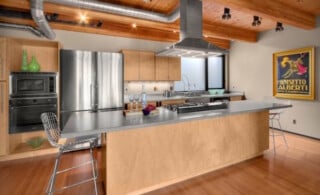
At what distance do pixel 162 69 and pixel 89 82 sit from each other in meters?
2.06

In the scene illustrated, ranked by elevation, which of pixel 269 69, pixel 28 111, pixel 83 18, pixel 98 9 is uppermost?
pixel 83 18

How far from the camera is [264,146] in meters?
3.26

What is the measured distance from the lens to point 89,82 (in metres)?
3.83

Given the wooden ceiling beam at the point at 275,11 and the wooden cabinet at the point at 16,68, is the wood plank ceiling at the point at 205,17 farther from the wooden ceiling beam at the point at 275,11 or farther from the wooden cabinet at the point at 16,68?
the wooden cabinet at the point at 16,68

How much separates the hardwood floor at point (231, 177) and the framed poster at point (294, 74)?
1.63 metres

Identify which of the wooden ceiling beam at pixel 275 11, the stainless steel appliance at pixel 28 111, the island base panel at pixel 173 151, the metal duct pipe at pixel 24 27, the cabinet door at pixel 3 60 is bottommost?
the island base panel at pixel 173 151

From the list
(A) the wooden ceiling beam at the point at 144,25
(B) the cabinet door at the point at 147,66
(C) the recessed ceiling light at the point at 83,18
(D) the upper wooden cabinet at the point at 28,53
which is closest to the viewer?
(A) the wooden ceiling beam at the point at 144,25

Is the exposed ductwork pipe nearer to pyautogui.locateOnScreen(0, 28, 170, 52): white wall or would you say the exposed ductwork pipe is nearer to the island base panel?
pyautogui.locateOnScreen(0, 28, 170, 52): white wall

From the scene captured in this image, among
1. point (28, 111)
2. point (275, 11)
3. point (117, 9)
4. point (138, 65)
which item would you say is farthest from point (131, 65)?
point (275, 11)

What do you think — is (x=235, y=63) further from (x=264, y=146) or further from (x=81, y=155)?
(x=81, y=155)

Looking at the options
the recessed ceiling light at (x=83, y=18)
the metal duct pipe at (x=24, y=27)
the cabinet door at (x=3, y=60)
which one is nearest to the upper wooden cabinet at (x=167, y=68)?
the recessed ceiling light at (x=83, y=18)

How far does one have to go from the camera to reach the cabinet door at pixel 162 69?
499cm

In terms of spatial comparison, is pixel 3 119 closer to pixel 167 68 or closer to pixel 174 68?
pixel 167 68

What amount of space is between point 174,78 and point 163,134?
322cm
